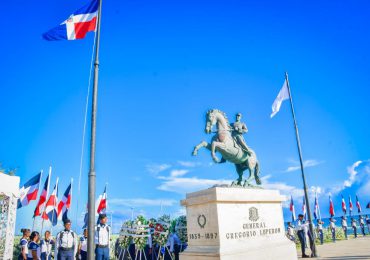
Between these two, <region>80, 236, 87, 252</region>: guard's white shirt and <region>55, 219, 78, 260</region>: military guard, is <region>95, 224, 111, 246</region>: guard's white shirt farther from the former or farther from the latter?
<region>80, 236, 87, 252</region>: guard's white shirt

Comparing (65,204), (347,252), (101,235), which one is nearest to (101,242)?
(101,235)

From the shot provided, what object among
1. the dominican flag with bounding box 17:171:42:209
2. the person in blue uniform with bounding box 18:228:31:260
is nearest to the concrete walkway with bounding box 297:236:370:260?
the person in blue uniform with bounding box 18:228:31:260

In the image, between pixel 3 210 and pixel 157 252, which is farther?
pixel 157 252

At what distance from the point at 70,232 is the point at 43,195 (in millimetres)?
8329

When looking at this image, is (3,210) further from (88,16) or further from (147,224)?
(88,16)

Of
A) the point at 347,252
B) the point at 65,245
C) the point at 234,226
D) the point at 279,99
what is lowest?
the point at 347,252

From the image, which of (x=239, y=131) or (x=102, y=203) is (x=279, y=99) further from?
(x=102, y=203)

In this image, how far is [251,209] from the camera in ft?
28.9

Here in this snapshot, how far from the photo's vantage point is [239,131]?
10.2 m

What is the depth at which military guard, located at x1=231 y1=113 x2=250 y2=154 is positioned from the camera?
10047 millimetres

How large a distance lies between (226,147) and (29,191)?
1230 centimetres

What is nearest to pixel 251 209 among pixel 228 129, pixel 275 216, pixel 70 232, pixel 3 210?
pixel 275 216

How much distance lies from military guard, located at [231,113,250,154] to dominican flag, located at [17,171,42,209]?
39.4 ft

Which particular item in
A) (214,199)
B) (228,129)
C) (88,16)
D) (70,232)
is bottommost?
(70,232)
